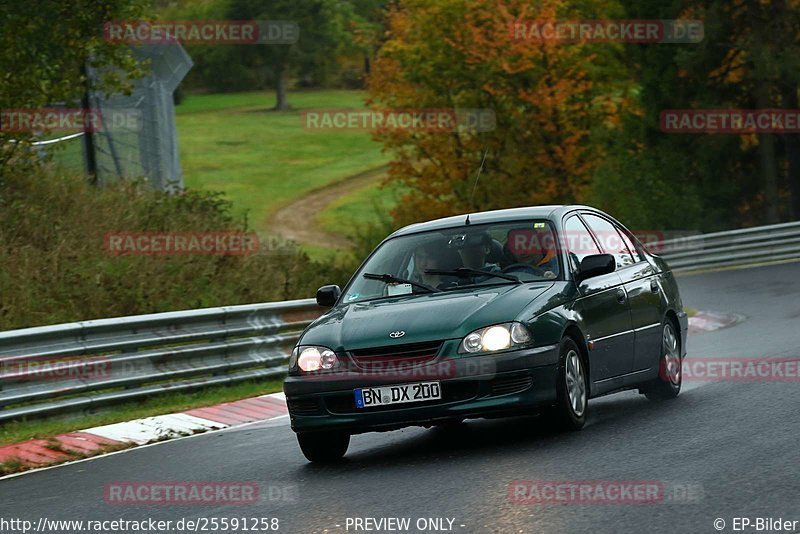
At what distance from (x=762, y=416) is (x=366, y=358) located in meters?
2.78

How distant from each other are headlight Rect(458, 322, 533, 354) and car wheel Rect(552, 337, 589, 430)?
0.33 meters

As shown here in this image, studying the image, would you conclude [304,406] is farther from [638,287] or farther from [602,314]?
[638,287]

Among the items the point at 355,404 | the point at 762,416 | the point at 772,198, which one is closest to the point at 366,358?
the point at 355,404

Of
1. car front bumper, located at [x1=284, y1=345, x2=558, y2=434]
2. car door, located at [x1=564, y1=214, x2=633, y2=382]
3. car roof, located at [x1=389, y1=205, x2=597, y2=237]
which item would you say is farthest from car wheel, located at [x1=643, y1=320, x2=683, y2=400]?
car front bumper, located at [x1=284, y1=345, x2=558, y2=434]

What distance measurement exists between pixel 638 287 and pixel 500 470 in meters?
3.17

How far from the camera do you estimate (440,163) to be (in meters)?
46.0

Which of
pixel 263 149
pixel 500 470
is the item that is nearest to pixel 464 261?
pixel 500 470

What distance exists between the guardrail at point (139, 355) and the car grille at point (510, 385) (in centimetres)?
481

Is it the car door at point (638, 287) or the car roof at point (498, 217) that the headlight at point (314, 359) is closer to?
the car roof at point (498, 217)

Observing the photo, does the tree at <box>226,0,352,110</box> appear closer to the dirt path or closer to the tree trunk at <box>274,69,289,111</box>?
the tree trunk at <box>274,69,289,111</box>

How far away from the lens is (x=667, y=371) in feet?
36.4

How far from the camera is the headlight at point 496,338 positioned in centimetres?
862

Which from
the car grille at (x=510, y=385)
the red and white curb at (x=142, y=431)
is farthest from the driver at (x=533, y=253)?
the red and white curb at (x=142, y=431)

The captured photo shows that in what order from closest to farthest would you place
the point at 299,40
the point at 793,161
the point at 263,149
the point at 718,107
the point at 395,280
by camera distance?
the point at 395,280 < the point at 718,107 < the point at 793,161 < the point at 263,149 < the point at 299,40
